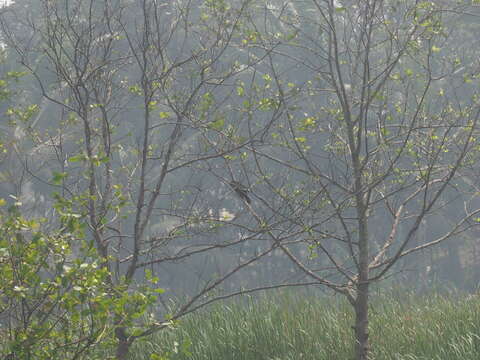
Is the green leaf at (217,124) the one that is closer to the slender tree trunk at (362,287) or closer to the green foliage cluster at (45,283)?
the slender tree trunk at (362,287)

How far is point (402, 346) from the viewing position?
628 centimetres

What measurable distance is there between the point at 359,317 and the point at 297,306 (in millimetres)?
2352

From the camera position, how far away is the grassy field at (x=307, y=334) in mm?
6184

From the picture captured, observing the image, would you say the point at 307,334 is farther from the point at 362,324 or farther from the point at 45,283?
the point at 45,283

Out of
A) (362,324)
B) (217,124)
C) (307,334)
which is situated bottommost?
(362,324)

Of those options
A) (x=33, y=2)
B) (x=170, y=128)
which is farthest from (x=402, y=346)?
(x=33, y=2)

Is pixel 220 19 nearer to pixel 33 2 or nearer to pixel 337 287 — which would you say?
pixel 337 287

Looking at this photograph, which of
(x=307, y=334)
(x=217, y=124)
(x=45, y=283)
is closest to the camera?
(x=45, y=283)

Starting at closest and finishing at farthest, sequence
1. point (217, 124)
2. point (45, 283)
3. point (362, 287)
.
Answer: point (45, 283), point (217, 124), point (362, 287)

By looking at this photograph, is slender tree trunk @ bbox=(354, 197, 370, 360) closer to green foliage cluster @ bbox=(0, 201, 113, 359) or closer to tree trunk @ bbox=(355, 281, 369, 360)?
tree trunk @ bbox=(355, 281, 369, 360)

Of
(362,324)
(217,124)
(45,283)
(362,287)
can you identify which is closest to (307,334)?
(362,324)

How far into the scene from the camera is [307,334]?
6645mm

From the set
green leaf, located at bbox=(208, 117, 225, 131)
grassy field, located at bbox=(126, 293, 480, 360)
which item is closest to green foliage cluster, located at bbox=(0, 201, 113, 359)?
green leaf, located at bbox=(208, 117, 225, 131)

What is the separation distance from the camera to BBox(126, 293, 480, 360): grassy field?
20.3ft
